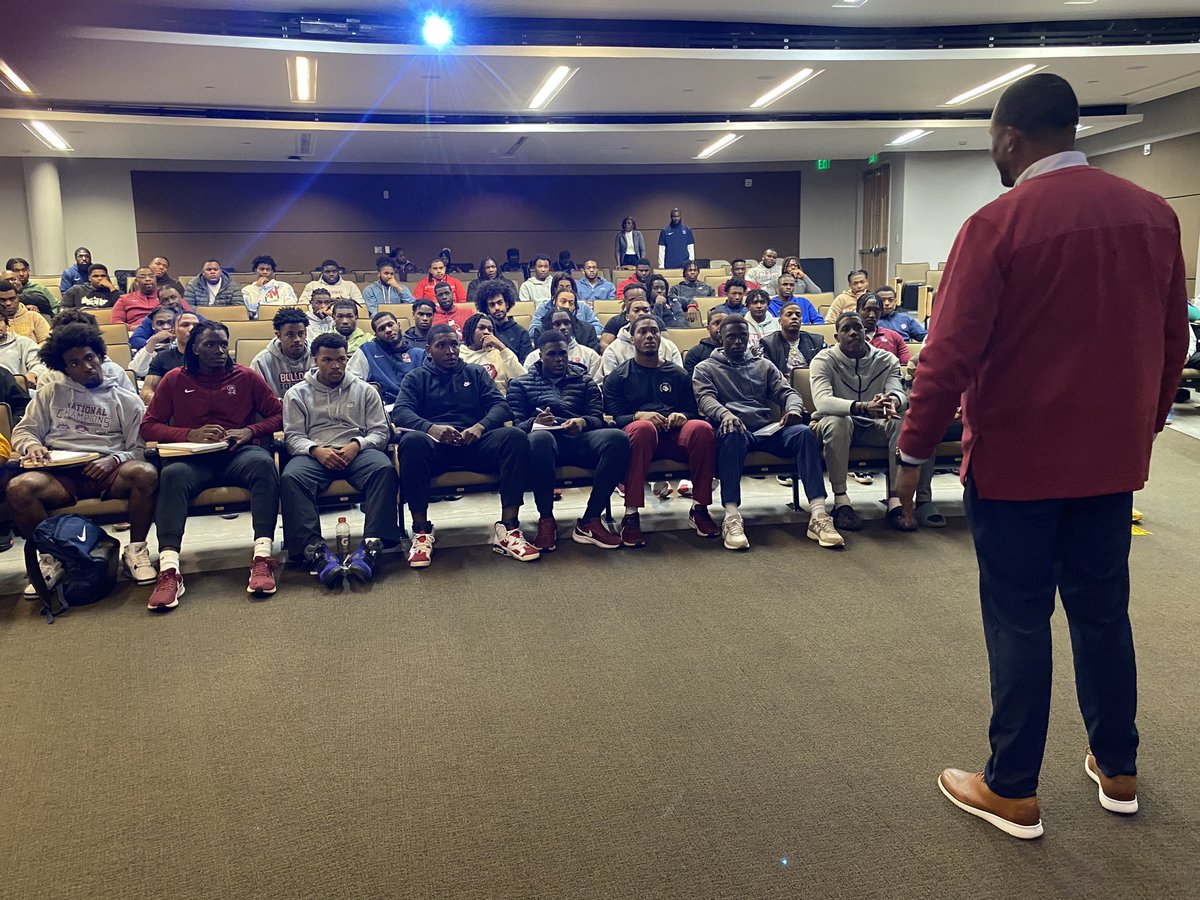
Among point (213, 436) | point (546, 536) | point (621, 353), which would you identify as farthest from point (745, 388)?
point (213, 436)

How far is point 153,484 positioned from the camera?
3752 mm

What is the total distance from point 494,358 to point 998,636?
166 inches

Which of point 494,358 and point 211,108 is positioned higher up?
point 211,108

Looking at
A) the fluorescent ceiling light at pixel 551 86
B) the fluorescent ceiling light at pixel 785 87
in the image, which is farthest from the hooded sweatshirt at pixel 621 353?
the fluorescent ceiling light at pixel 785 87

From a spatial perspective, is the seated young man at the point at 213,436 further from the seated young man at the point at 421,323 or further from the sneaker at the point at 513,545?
the seated young man at the point at 421,323

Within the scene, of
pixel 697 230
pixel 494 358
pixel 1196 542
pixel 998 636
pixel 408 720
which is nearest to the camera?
pixel 998 636

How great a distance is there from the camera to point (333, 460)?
3.92m

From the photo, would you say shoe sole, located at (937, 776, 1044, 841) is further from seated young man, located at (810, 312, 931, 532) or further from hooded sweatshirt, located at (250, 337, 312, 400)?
hooded sweatshirt, located at (250, 337, 312, 400)

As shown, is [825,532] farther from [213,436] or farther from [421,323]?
[421,323]

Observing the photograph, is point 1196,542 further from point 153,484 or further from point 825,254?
point 825,254

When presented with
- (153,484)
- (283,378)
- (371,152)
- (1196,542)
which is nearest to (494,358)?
(283,378)

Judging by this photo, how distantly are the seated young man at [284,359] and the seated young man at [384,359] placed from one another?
1.71 ft

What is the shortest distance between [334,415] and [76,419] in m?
1.07

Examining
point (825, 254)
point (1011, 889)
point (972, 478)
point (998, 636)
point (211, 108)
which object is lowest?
point (1011, 889)
